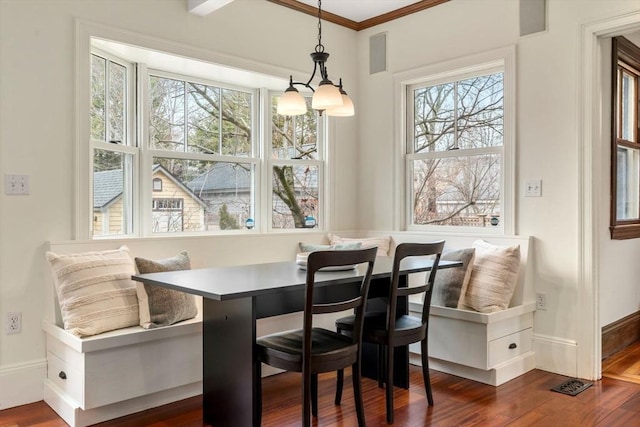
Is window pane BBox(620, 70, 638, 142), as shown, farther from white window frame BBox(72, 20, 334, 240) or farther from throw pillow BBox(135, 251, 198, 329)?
throw pillow BBox(135, 251, 198, 329)

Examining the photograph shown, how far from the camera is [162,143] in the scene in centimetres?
371

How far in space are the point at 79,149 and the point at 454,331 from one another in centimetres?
257

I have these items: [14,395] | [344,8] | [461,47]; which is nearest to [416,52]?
[461,47]

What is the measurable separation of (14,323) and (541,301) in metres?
3.26

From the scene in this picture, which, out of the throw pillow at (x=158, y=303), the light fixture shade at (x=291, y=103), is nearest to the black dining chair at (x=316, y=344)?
the throw pillow at (x=158, y=303)

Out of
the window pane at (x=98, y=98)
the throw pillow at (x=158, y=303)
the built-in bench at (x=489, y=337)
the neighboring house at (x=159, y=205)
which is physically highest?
the window pane at (x=98, y=98)

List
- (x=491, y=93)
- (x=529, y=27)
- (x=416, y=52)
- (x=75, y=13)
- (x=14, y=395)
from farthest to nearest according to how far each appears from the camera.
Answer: (x=416, y=52) < (x=491, y=93) < (x=529, y=27) < (x=75, y=13) < (x=14, y=395)

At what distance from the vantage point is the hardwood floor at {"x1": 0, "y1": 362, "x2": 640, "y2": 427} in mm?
2627

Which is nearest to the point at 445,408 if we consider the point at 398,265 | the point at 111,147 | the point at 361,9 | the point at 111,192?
the point at 398,265

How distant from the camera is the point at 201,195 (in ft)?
12.8

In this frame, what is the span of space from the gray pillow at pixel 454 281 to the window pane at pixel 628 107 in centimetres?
163

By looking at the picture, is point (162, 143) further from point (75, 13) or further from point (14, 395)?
point (14, 395)

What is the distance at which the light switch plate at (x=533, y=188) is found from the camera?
354 cm

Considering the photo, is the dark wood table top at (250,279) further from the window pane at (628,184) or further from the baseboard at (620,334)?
the window pane at (628,184)
